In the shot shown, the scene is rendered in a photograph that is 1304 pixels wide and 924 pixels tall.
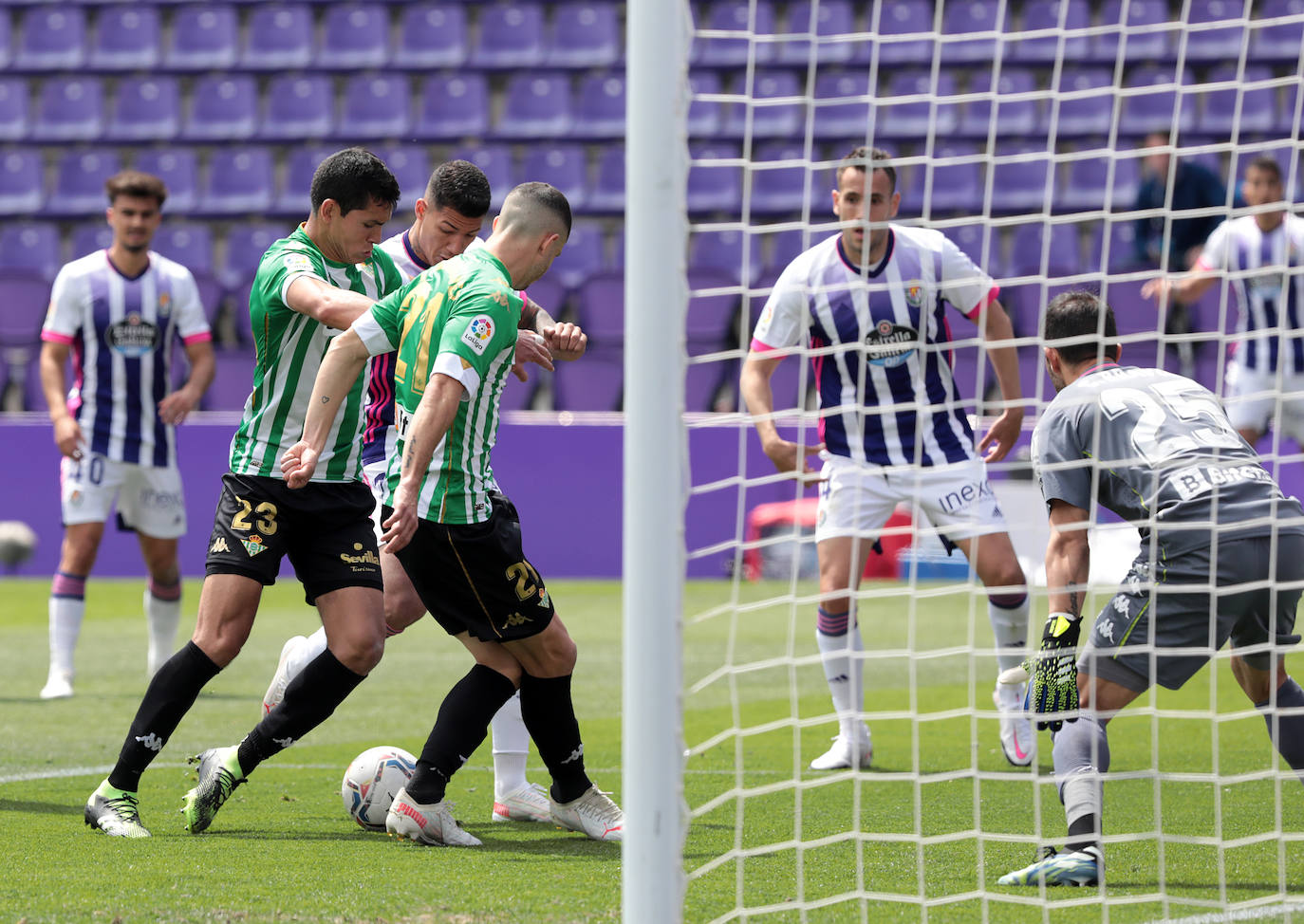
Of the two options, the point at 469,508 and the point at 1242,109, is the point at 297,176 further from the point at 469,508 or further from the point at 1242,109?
the point at 469,508

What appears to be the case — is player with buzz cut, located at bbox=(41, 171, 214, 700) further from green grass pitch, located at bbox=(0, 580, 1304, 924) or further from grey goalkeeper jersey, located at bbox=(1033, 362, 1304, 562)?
grey goalkeeper jersey, located at bbox=(1033, 362, 1304, 562)

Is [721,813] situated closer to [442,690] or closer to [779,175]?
[442,690]

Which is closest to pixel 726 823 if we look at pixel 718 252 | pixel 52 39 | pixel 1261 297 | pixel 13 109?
pixel 1261 297

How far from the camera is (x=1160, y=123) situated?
14828mm

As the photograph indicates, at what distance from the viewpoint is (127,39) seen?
55.3ft

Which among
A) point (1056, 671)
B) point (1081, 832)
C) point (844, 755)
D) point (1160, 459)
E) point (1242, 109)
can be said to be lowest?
point (844, 755)

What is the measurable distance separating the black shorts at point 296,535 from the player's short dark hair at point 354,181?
0.77 m

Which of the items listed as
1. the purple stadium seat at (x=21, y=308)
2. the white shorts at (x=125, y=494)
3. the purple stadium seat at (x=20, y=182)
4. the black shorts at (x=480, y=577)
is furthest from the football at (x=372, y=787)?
the purple stadium seat at (x=20, y=182)

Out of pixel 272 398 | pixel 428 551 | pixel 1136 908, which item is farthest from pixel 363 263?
pixel 1136 908

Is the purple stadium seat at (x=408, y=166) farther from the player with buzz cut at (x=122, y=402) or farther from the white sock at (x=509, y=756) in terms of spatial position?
the white sock at (x=509, y=756)

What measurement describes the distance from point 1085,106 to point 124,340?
10550mm

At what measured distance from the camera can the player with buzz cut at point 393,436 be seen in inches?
181

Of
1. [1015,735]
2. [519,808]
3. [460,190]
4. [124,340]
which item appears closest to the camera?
[519,808]

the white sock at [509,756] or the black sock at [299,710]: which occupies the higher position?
the black sock at [299,710]
